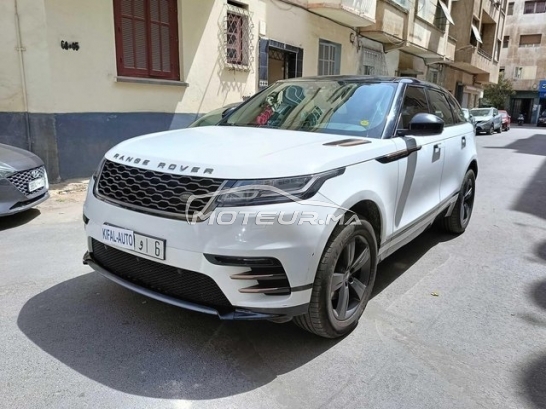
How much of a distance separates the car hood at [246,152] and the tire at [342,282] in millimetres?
447

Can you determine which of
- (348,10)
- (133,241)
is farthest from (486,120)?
(133,241)

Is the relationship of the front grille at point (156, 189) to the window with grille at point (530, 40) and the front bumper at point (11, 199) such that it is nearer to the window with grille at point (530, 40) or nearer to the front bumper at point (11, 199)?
the front bumper at point (11, 199)

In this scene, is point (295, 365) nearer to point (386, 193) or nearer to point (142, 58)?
point (386, 193)

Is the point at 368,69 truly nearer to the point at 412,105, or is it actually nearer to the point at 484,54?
the point at 412,105

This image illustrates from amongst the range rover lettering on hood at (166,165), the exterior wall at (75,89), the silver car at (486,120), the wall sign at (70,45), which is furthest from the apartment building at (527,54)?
the range rover lettering on hood at (166,165)

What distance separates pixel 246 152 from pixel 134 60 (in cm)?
650

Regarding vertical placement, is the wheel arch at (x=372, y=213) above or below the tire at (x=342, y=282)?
above

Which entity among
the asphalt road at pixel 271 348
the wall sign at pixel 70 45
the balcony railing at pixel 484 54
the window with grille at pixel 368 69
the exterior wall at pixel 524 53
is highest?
the exterior wall at pixel 524 53

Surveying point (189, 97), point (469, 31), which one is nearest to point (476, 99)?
point (469, 31)

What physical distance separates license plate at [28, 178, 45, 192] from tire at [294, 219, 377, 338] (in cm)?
408

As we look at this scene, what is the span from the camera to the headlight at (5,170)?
191 inches

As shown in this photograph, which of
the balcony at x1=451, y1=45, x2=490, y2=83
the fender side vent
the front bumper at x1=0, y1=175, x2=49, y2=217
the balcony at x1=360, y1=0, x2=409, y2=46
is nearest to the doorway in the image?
the balcony at x1=360, y1=0, x2=409, y2=46

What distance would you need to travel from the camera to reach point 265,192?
233 cm

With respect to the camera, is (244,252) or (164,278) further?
A: (164,278)
